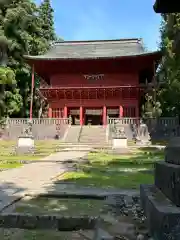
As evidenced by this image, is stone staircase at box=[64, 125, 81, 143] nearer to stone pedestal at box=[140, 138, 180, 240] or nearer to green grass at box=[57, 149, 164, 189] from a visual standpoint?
green grass at box=[57, 149, 164, 189]

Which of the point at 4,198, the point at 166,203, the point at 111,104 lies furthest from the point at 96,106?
the point at 166,203

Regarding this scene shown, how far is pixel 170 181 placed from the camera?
12.3 ft

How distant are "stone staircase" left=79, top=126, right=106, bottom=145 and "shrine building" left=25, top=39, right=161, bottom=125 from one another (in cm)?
343

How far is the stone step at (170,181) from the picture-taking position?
351cm

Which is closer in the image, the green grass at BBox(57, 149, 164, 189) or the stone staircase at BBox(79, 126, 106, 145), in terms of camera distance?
the green grass at BBox(57, 149, 164, 189)

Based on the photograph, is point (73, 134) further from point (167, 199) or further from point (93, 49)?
point (167, 199)

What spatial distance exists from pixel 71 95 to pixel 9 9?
10.9 meters

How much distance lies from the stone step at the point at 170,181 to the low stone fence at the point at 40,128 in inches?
940

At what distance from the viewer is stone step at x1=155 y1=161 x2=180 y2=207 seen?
3.51 m

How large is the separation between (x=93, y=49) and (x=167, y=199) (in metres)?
33.4

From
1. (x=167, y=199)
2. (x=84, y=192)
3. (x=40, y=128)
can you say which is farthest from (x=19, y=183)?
(x=40, y=128)

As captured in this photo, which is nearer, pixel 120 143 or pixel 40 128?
pixel 120 143

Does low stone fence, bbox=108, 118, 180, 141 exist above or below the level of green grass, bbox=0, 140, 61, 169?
above

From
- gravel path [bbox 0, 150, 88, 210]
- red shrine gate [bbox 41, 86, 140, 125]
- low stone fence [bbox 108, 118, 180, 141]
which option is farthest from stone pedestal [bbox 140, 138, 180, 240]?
red shrine gate [bbox 41, 86, 140, 125]
